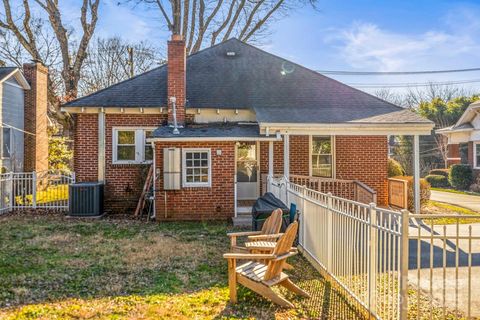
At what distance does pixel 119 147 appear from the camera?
13789 mm

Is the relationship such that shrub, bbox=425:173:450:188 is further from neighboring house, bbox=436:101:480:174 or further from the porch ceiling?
the porch ceiling

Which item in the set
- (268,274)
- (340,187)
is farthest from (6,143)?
(268,274)

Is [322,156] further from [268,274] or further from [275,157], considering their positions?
[268,274]

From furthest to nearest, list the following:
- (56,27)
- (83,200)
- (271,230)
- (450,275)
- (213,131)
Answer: (56,27) < (83,200) < (213,131) < (271,230) < (450,275)

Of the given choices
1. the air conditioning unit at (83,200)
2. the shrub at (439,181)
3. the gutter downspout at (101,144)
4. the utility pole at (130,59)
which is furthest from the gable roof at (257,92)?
the utility pole at (130,59)

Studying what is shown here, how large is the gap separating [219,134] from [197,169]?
1335 millimetres

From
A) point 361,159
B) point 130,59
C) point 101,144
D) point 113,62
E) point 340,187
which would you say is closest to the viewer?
point 340,187

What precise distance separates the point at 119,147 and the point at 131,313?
9.70 meters

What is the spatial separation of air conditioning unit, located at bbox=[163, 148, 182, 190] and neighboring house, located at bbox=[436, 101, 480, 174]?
748 inches

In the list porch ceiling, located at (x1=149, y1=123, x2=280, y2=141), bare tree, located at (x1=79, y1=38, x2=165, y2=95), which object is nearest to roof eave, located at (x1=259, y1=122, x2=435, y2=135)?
porch ceiling, located at (x1=149, y1=123, x2=280, y2=141)

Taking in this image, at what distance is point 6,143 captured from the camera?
16.5m

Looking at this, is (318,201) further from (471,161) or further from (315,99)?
(471,161)

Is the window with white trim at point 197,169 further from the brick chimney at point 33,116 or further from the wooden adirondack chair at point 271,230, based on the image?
the brick chimney at point 33,116

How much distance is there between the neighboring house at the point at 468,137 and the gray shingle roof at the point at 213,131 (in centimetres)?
1649
